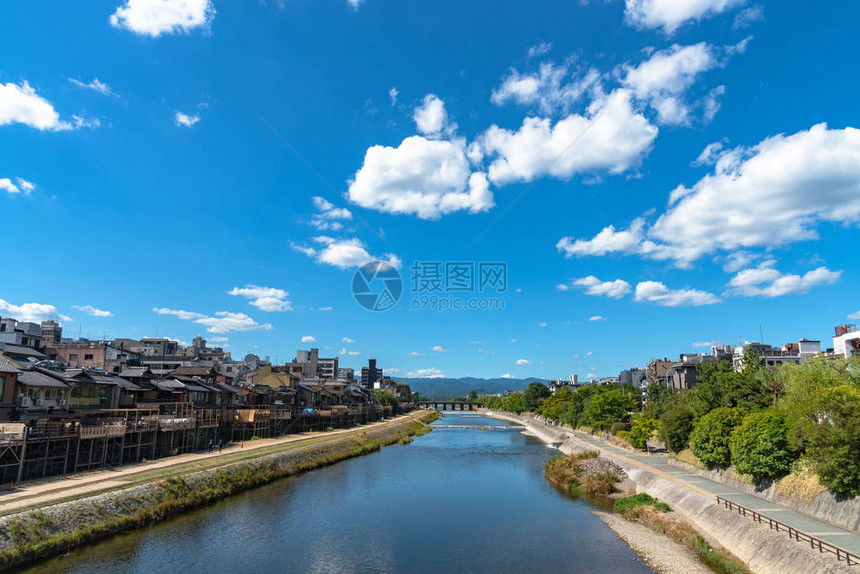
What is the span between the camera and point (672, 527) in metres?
30.9

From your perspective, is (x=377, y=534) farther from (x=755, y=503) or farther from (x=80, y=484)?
(x=755, y=503)

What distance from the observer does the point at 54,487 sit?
32250mm

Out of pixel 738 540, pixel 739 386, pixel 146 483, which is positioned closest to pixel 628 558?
pixel 738 540

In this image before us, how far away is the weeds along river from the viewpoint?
26.0m

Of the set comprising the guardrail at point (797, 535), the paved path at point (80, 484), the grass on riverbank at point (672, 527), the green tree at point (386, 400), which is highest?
the green tree at point (386, 400)

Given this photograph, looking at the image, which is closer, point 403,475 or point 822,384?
point 822,384

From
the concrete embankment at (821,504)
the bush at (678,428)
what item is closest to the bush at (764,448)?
the concrete embankment at (821,504)

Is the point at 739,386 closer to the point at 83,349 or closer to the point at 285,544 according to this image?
the point at 285,544

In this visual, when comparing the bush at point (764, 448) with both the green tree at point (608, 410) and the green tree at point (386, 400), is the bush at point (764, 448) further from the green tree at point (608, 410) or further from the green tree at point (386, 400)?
the green tree at point (386, 400)

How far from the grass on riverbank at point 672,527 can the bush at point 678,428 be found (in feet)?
37.6

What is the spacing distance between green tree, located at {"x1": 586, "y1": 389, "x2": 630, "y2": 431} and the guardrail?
4934cm

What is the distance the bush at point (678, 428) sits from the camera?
4772 centimetres

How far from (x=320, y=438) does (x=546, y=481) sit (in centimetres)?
3787

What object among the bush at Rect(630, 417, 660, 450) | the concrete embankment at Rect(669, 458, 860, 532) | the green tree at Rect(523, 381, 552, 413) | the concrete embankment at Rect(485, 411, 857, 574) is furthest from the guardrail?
the green tree at Rect(523, 381, 552, 413)
